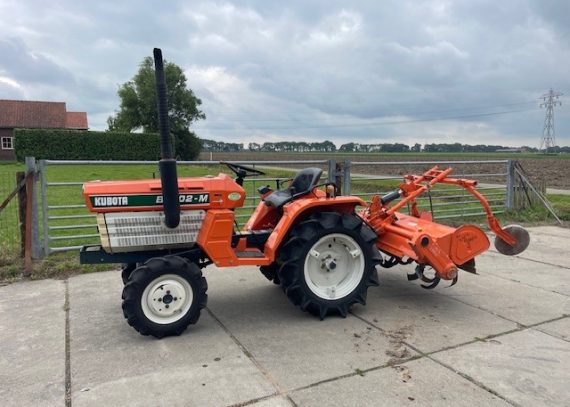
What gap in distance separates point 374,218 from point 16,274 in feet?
13.2

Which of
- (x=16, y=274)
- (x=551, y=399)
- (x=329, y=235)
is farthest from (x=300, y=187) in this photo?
(x=16, y=274)

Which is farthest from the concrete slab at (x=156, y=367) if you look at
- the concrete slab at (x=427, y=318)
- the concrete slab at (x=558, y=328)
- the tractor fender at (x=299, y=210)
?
the concrete slab at (x=558, y=328)

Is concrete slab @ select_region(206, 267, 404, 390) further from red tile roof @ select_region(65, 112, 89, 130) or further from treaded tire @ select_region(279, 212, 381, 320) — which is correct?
red tile roof @ select_region(65, 112, 89, 130)

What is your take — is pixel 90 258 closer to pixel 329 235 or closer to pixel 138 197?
pixel 138 197

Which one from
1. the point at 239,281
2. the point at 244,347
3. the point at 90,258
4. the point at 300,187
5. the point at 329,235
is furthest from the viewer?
the point at 239,281

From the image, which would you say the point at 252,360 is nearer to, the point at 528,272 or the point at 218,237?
the point at 218,237

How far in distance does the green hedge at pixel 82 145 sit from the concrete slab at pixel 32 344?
3123 centimetres

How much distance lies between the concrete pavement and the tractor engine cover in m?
0.75

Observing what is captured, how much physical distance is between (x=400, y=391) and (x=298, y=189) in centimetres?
220

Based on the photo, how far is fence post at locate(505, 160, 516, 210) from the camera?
9977 mm

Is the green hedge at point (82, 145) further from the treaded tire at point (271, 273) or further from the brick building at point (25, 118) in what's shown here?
the treaded tire at point (271, 273)

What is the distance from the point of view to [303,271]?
405cm

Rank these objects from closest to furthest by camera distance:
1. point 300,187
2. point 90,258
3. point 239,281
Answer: point 90,258
point 300,187
point 239,281

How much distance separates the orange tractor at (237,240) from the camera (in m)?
3.65
